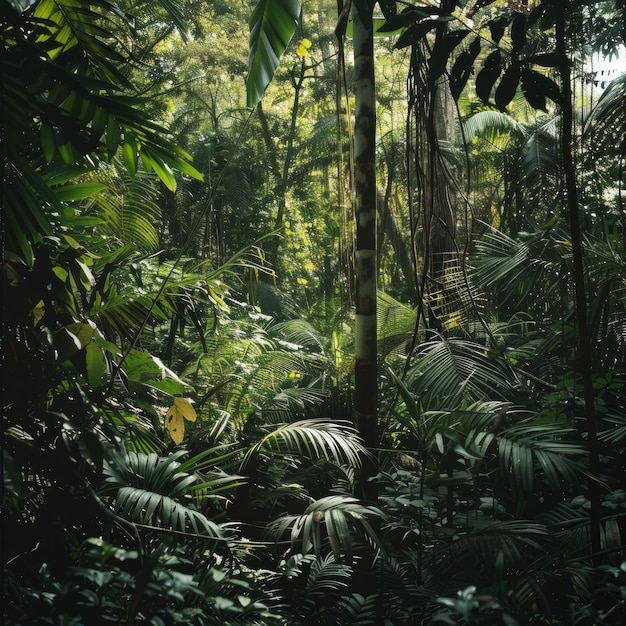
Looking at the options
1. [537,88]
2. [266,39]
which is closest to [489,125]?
[266,39]

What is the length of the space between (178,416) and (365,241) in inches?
40.6

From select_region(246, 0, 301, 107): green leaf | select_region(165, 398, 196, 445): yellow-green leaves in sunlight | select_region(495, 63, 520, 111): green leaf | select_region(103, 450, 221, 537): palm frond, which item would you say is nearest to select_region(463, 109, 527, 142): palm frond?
select_region(246, 0, 301, 107): green leaf

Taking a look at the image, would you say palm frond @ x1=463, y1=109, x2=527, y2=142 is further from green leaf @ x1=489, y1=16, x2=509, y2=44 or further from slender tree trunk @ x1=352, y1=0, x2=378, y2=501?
green leaf @ x1=489, y1=16, x2=509, y2=44

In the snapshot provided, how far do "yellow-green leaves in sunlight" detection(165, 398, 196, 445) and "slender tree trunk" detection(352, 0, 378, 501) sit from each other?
741 mm

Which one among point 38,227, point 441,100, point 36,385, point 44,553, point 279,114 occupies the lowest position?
point 44,553

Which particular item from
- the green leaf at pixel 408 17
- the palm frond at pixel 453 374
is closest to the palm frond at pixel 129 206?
the palm frond at pixel 453 374

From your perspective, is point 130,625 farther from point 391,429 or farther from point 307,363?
point 307,363

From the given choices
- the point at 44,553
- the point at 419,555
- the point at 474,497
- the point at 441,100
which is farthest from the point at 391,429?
the point at 441,100

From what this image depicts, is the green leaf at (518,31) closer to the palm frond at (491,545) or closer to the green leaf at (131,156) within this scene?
the green leaf at (131,156)

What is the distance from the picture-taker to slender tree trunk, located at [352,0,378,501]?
8.00 ft

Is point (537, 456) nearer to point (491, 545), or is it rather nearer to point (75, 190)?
point (491, 545)

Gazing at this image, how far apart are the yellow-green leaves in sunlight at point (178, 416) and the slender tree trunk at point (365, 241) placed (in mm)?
741

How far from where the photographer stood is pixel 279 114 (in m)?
12.0

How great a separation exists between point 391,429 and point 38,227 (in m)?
2.53
